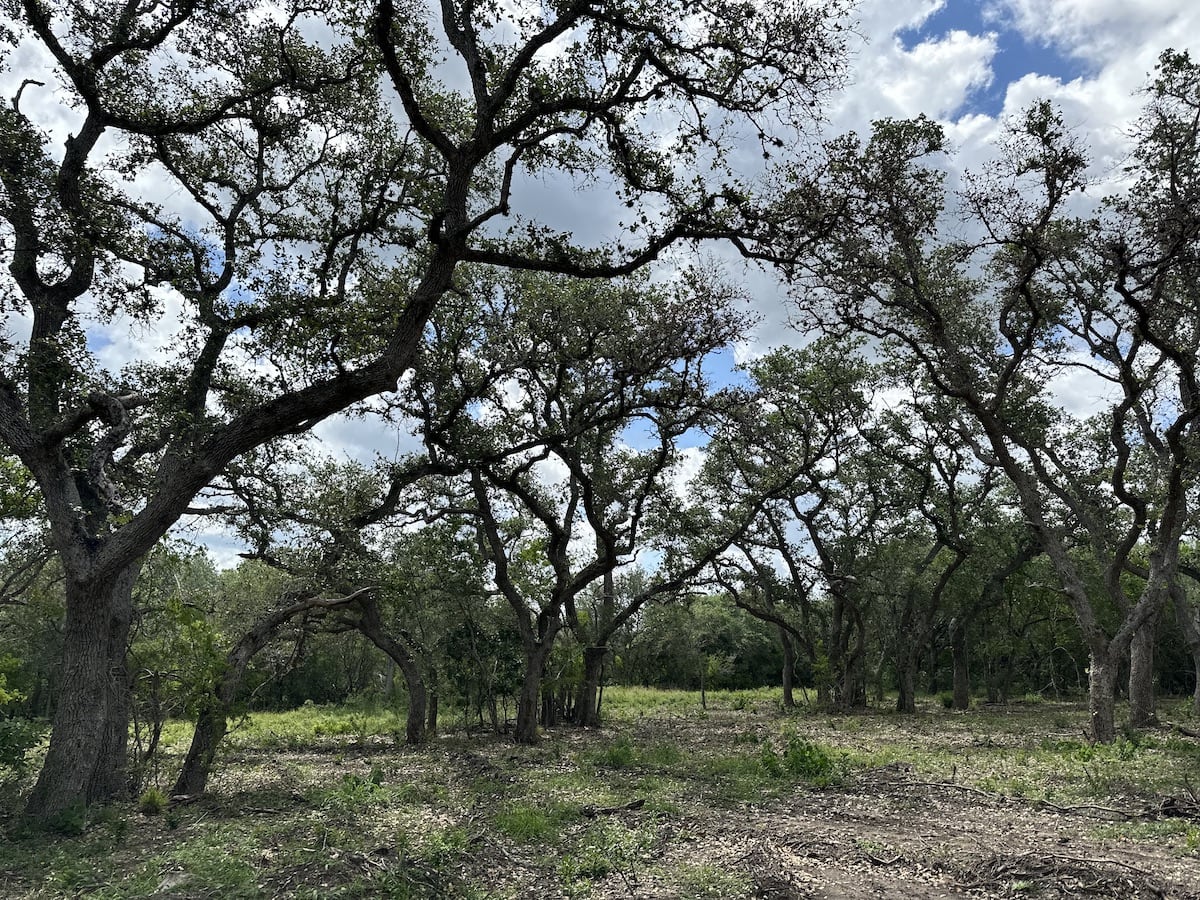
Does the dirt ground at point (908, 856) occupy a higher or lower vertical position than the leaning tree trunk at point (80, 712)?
lower

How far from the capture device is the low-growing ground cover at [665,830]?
549 centimetres

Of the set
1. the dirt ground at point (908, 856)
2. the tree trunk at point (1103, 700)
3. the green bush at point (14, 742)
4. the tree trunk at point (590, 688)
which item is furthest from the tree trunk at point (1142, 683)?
the green bush at point (14, 742)

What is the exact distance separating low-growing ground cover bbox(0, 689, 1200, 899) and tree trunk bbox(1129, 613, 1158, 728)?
3565 millimetres

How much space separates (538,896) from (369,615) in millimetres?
11117

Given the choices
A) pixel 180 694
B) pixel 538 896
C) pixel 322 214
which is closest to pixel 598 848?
pixel 538 896

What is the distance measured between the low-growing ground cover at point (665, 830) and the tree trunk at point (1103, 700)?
1.24ft

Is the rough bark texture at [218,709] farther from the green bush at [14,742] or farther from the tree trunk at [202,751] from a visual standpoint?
the green bush at [14,742]

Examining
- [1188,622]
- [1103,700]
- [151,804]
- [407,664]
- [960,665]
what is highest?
[1188,622]

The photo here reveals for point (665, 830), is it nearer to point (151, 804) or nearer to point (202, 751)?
point (151, 804)

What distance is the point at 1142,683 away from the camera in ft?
54.9

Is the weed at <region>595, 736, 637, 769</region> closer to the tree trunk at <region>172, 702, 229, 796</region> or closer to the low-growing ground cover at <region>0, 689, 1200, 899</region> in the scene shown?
the low-growing ground cover at <region>0, 689, 1200, 899</region>

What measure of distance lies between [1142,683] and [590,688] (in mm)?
12918

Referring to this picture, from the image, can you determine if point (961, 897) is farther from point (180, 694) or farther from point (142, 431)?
point (142, 431)

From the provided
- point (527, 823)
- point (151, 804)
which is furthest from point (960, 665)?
point (151, 804)
